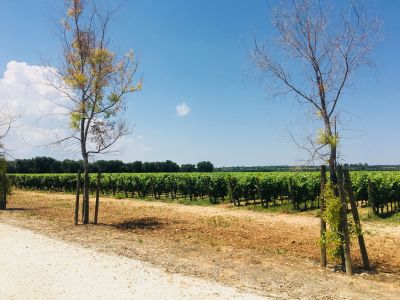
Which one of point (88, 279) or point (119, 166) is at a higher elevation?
point (119, 166)

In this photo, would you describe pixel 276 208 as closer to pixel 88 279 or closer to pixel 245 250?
pixel 245 250

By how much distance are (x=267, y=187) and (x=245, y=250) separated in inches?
568

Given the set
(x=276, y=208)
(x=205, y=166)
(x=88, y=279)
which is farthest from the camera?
(x=205, y=166)

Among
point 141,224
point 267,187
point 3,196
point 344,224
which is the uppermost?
point 267,187

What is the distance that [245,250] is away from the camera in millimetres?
A: 10719

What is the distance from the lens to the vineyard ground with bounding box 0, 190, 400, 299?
744cm

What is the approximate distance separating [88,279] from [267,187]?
60.6ft

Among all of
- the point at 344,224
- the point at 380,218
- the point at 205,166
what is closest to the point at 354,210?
the point at 344,224

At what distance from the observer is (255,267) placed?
347 inches

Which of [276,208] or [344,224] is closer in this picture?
[344,224]

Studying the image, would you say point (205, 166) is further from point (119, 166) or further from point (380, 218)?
point (380, 218)

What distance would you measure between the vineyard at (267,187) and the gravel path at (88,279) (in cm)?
1422

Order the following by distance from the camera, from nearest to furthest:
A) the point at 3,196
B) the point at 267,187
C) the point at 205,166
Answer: the point at 3,196, the point at 267,187, the point at 205,166

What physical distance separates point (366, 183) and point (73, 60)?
15.5 m
